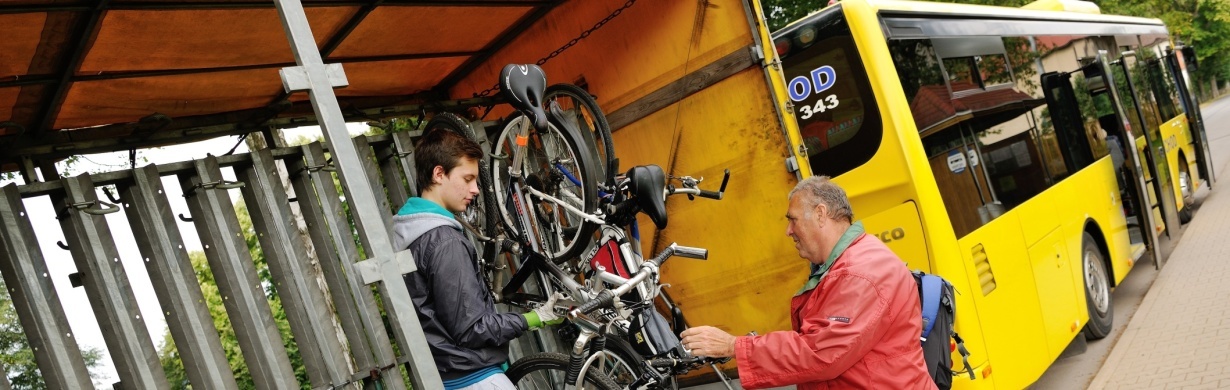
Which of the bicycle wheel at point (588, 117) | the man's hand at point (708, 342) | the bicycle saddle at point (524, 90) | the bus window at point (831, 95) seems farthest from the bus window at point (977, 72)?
the man's hand at point (708, 342)

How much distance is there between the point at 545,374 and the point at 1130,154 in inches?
243

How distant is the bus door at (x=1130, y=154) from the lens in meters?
8.26

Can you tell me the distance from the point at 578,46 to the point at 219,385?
2806mm

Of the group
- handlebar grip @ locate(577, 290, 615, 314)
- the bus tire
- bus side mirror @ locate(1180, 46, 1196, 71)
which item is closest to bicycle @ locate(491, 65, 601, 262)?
handlebar grip @ locate(577, 290, 615, 314)

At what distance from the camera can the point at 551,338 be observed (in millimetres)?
5137

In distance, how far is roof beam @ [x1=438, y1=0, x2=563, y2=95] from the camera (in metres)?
Result: 5.48

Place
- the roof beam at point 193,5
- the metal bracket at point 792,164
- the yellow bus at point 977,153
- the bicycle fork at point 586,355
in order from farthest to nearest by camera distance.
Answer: the yellow bus at point 977,153
the metal bracket at point 792,164
the bicycle fork at point 586,355
the roof beam at point 193,5

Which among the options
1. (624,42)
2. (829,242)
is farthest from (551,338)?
(829,242)

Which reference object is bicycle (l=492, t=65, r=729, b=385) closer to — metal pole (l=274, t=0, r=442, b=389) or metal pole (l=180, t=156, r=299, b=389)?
metal pole (l=180, t=156, r=299, b=389)

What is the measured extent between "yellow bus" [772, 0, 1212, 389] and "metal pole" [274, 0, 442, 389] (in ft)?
8.31

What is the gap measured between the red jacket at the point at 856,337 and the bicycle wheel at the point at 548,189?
1.65 m

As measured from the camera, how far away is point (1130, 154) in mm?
8266

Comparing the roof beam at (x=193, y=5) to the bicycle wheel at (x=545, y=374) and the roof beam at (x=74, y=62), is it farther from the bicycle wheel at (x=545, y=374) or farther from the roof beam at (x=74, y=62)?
the bicycle wheel at (x=545, y=374)

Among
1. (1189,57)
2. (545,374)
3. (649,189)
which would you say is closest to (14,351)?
(545,374)
